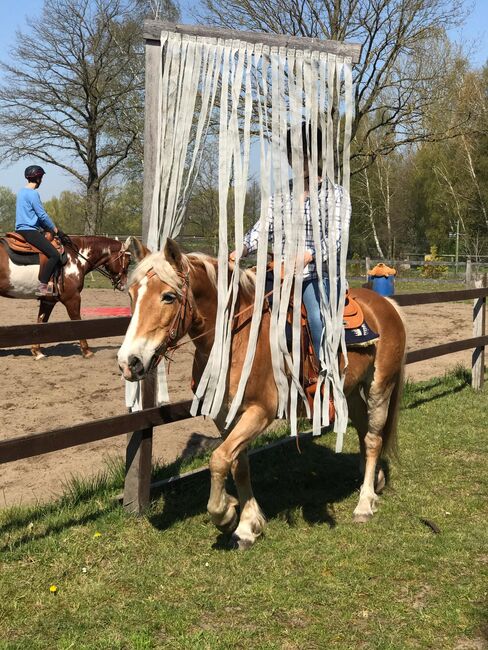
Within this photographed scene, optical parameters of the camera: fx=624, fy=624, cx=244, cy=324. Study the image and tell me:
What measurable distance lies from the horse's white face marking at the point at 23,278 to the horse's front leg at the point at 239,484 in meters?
6.89

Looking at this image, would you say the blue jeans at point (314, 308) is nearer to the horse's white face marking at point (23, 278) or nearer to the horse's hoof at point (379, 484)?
the horse's hoof at point (379, 484)

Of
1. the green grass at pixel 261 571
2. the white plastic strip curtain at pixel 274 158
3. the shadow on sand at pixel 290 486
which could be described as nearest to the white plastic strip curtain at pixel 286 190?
the white plastic strip curtain at pixel 274 158

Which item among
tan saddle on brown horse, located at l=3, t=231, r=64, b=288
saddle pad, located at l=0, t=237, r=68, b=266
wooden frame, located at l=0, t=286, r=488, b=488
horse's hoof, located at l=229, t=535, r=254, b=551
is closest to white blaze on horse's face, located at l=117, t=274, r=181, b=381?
wooden frame, located at l=0, t=286, r=488, b=488

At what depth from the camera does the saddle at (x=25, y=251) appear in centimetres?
973

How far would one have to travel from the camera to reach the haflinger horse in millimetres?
3221

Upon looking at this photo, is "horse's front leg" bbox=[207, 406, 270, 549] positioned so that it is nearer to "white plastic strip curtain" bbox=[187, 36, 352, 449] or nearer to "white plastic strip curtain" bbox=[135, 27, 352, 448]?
"white plastic strip curtain" bbox=[187, 36, 352, 449]

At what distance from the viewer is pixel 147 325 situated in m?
3.19

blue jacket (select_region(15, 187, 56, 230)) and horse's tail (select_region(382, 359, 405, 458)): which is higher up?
blue jacket (select_region(15, 187, 56, 230))

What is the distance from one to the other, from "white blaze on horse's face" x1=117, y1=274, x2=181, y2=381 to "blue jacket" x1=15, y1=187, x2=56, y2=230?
6.38 metres

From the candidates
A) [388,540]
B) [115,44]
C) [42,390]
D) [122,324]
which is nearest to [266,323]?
[122,324]

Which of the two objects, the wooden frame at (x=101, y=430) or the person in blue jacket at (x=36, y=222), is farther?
the person in blue jacket at (x=36, y=222)

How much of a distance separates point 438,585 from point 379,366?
1.72 metres

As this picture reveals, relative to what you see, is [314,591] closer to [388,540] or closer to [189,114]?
[388,540]

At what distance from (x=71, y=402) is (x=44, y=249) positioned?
3533mm
